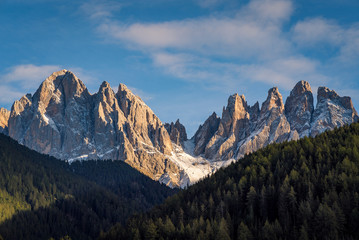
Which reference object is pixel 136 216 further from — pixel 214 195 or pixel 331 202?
pixel 331 202

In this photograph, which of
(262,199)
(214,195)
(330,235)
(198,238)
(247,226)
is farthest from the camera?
(214,195)

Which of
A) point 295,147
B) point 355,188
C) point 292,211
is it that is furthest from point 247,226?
point 295,147

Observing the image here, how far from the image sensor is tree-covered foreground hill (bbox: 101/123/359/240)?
391 feet

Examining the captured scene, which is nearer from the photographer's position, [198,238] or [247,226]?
[198,238]

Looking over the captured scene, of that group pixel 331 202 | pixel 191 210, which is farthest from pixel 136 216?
pixel 331 202

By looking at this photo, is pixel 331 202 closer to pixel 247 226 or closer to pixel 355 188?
pixel 355 188

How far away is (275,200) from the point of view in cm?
14225

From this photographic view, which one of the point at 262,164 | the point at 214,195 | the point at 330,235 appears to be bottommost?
the point at 330,235

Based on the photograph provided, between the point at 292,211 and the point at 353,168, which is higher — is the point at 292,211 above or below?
below

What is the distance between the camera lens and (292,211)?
13225cm

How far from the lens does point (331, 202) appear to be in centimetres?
12731

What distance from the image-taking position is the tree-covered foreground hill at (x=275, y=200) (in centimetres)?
11912

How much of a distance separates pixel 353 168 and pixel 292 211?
90.4 ft

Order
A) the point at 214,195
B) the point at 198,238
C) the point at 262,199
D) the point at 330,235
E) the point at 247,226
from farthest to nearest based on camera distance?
the point at 214,195 < the point at 262,199 < the point at 247,226 < the point at 198,238 < the point at 330,235
